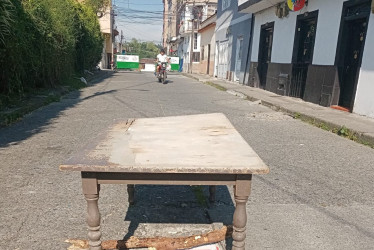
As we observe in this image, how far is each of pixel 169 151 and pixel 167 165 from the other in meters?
0.27

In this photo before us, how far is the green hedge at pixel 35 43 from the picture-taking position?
614 cm

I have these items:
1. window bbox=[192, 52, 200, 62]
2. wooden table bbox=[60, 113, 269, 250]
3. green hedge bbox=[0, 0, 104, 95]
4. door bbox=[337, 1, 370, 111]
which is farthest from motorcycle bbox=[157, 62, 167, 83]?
window bbox=[192, 52, 200, 62]

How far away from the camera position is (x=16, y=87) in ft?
24.5

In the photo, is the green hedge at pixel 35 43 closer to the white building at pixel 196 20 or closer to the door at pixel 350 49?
the door at pixel 350 49

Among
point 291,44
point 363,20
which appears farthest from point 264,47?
point 363,20

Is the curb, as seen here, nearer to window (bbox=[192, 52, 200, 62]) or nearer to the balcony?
the balcony

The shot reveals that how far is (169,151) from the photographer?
1.84 metres

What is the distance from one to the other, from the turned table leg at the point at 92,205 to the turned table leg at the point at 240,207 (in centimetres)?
76

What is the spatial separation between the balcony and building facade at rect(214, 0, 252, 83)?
47.3 inches

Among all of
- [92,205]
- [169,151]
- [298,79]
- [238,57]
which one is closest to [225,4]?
[238,57]

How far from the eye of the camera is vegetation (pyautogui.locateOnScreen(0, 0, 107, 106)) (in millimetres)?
6148

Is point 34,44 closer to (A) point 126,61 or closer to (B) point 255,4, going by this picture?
(B) point 255,4

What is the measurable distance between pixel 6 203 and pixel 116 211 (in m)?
1.01

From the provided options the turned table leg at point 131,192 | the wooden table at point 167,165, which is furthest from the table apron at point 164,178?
the turned table leg at point 131,192
